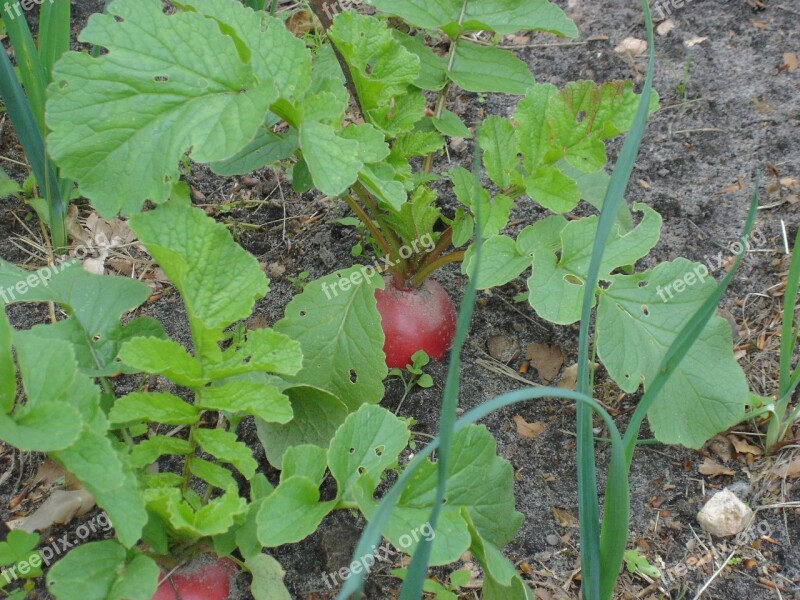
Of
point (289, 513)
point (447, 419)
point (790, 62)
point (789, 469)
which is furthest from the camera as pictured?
point (790, 62)

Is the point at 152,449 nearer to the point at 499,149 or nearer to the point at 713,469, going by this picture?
the point at 499,149

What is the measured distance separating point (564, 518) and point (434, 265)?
→ 671mm

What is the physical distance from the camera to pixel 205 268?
1.43 meters

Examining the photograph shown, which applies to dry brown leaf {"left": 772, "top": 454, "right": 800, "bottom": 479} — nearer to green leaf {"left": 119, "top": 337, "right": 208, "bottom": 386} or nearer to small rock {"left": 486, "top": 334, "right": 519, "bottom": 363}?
small rock {"left": 486, "top": 334, "right": 519, "bottom": 363}

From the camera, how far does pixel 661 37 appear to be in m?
2.70

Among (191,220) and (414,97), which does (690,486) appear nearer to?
(414,97)

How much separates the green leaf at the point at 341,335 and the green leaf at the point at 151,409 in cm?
42

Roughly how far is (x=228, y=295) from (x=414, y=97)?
0.67 metres

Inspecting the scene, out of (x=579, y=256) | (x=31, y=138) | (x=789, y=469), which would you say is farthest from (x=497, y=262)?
(x=31, y=138)

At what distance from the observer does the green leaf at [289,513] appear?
1280mm

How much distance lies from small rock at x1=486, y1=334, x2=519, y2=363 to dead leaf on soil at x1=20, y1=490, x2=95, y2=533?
3.46ft

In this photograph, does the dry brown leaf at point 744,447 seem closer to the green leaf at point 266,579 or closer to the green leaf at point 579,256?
the green leaf at point 579,256

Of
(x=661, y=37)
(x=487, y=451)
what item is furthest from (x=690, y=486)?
(x=661, y=37)

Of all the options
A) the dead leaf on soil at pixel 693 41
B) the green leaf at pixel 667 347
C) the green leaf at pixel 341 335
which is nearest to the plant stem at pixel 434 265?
the green leaf at pixel 341 335
